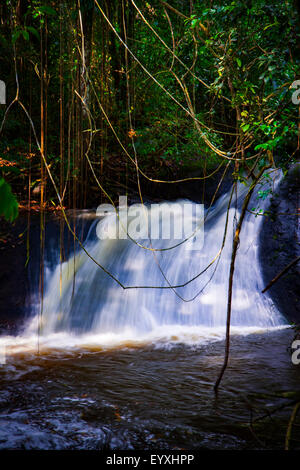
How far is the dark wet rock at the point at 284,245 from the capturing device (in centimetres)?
558

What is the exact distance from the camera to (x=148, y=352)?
4.47 m

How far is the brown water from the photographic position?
257 centimetres

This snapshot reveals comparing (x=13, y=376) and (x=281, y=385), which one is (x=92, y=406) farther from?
(x=281, y=385)

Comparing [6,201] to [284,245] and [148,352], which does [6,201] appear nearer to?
[148,352]

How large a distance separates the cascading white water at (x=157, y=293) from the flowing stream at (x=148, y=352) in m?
0.02

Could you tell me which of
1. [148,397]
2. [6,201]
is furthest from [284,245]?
[6,201]

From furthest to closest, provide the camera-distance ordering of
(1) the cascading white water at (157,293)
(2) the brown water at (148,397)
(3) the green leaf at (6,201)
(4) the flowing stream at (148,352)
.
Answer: (1) the cascading white water at (157,293) → (4) the flowing stream at (148,352) → (2) the brown water at (148,397) → (3) the green leaf at (6,201)

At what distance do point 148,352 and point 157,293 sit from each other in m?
1.57

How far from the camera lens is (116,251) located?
21.5ft

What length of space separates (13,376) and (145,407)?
1366 mm

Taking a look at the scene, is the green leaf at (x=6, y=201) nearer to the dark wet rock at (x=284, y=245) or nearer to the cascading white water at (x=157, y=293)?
the cascading white water at (x=157, y=293)

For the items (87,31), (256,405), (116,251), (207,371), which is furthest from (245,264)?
(87,31)

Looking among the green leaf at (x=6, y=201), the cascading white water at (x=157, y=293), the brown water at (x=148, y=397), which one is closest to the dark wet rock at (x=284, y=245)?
the cascading white water at (x=157, y=293)

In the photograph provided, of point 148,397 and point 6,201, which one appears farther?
point 148,397
